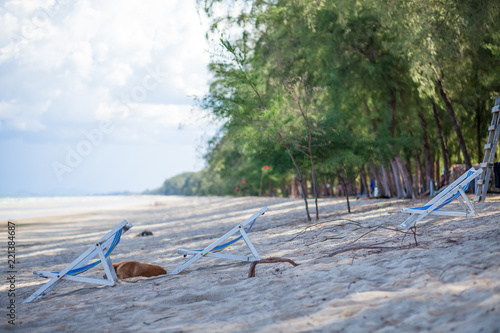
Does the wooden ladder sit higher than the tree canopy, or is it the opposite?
the tree canopy

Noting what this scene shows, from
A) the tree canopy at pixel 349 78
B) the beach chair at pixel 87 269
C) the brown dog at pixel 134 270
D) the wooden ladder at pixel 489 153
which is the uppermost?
the tree canopy at pixel 349 78

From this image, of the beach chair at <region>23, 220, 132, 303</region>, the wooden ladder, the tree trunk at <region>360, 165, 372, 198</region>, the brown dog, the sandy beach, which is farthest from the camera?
the tree trunk at <region>360, 165, 372, 198</region>

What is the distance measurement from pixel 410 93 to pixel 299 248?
11.7m

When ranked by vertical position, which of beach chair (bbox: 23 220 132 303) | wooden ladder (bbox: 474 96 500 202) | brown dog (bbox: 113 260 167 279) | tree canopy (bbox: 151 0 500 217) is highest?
tree canopy (bbox: 151 0 500 217)

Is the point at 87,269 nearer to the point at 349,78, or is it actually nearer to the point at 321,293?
the point at 321,293

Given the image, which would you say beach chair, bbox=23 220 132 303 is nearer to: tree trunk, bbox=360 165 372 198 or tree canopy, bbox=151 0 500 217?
tree canopy, bbox=151 0 500 217

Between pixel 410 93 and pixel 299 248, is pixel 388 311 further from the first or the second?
pixel 410 93

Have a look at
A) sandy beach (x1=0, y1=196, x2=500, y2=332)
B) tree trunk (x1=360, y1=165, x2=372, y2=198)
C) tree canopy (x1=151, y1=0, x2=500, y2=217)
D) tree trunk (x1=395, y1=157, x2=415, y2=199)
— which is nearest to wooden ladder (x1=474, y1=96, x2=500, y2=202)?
tree canopy (x1=151, y1=0, x2=500, y2=217)

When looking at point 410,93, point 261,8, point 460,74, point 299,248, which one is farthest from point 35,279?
point 410,93

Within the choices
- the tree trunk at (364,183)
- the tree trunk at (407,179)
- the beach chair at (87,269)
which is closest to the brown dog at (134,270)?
the beach chair at (87,269)

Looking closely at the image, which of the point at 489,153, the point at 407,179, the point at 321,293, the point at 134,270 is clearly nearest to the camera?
the point at 321,293

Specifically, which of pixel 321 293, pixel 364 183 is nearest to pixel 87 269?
pixel 321 293

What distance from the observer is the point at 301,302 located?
364 centimetres

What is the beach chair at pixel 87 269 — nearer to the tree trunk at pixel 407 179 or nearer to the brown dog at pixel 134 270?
the brown dog at pixel 134 270
